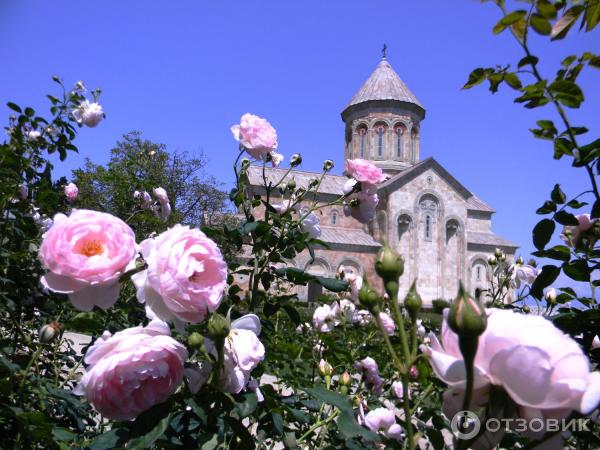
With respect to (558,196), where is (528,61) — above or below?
above

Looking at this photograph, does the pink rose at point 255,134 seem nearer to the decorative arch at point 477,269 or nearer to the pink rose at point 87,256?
the pink rose at point 87,256

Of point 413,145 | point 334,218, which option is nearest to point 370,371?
point 334,218

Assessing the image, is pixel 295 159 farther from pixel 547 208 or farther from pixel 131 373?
pixel 131 373

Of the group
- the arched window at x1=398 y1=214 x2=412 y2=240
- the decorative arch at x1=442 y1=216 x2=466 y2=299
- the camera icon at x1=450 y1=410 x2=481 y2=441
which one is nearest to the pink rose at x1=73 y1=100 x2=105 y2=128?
the camera icon at x1=450 y1=410 x2=481 y2=441

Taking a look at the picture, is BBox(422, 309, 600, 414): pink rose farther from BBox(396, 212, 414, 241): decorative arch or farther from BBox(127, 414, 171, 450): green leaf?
BBox(396, 212, 414, 241): decorative arch

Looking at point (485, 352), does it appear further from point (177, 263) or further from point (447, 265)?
point (447, 265)

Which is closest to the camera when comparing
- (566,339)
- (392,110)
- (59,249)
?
(566,339)

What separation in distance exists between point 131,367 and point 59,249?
0.16 m

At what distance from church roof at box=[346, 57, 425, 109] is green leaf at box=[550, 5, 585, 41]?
2566 centimetres

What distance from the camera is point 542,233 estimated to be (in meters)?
1.19

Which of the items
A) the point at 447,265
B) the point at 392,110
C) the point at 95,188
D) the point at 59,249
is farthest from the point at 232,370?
the point at 392,110

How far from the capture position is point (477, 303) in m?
0.45

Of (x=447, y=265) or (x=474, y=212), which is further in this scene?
(x=474, y=212)

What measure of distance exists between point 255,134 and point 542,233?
2.56 ft
